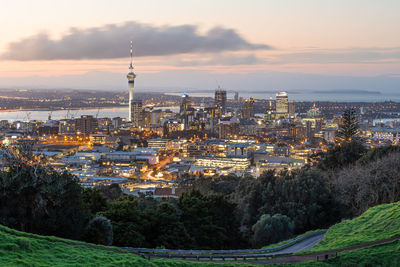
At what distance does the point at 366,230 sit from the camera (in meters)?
11.4

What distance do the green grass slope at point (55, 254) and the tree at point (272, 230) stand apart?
19.2 feet

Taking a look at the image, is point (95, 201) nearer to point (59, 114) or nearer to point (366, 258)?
point (366, 258)

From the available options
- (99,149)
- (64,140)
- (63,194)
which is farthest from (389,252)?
(64,140)

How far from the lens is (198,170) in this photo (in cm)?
4625

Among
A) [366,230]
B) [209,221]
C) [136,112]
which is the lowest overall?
[209,221]

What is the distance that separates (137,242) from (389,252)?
5.85m

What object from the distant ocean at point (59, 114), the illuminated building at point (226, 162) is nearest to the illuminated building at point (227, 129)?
the illuminated building at point (226, 162)

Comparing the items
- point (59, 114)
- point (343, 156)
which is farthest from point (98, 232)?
point (59, 114)

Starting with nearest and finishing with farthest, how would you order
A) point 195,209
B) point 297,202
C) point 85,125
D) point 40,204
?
point 40,204
point 195,209
point 297,202
point 85,125

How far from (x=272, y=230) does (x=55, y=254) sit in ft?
24.7

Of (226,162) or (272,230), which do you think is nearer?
(272,230)

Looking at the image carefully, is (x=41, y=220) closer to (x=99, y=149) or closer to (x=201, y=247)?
(x=201, y=247)

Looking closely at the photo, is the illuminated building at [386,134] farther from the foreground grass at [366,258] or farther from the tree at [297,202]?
the foreground grass at [366,258]

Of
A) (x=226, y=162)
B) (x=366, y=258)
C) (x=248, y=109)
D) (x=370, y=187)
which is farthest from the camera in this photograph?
(x=248, y=109)
